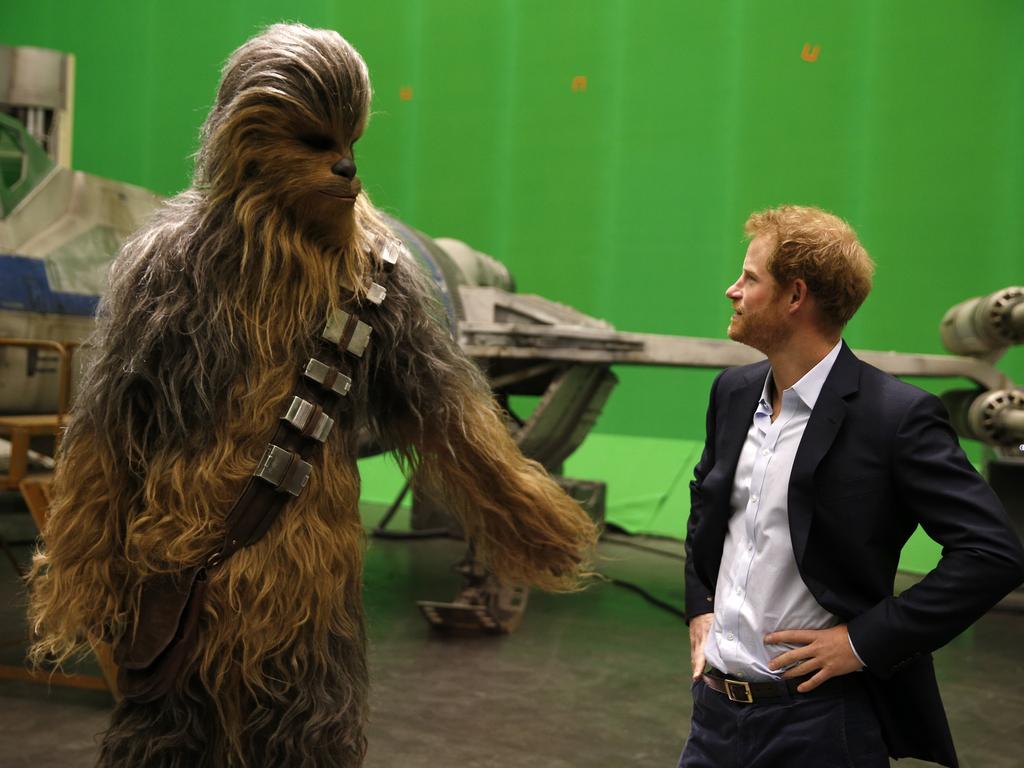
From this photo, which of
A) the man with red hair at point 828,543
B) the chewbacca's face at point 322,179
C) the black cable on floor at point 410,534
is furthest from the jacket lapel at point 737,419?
the black cable on floor at point 410,534

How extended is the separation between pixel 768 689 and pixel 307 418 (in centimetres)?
86

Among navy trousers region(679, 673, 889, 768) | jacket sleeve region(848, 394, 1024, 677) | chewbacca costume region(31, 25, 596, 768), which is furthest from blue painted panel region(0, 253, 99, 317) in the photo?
jacket sleeve region(848, 394, 1024, 677)

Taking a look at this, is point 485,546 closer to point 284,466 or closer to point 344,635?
point 344,635

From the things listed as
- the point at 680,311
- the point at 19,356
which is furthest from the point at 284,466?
the point at 680,311

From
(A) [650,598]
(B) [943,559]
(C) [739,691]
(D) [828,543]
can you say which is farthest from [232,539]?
(A) [650,598]

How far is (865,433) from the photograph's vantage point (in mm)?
1672

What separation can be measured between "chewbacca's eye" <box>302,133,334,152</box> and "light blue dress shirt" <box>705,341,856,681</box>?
0.88m

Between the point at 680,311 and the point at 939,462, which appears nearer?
the point at 939,462

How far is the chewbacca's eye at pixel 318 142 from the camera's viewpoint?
1.93 metres

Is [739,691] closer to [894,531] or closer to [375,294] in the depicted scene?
[894,531]

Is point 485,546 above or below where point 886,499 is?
below

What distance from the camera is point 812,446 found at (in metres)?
1.69

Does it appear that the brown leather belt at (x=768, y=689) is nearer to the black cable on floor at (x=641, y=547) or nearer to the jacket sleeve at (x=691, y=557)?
the jacket sleeve at (x=691, y=557)

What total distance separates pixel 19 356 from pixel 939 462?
3574 mm
